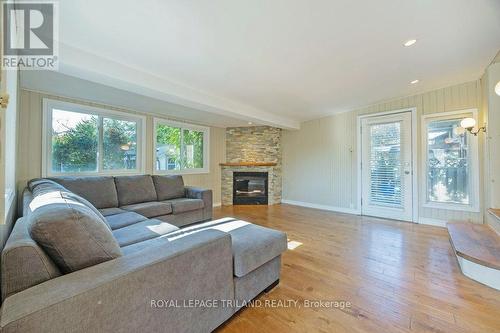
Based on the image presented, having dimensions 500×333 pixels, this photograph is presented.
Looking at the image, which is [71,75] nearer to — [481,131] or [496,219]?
[496,219]

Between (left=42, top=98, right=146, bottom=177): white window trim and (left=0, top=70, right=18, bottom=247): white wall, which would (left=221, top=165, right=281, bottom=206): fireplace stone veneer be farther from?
(left=0, top=70, right=18, bottom=247): white wall

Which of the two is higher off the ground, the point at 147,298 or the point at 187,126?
the point at 187,126

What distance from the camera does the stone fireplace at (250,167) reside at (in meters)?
5.90

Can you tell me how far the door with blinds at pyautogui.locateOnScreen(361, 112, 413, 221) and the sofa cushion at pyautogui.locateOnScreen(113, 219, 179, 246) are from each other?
4.14 meters

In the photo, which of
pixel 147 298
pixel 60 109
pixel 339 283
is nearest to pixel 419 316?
pixel 339 283

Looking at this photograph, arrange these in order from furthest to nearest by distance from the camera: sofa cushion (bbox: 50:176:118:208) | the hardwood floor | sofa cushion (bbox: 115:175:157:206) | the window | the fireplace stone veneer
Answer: the fireplace stone veneer → the window → sofa cushion (bbox: 115:175:157:206) → sofa cushion (bbox: 50:176:118:208) → the hardwood floor

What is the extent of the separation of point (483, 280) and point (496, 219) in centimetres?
119

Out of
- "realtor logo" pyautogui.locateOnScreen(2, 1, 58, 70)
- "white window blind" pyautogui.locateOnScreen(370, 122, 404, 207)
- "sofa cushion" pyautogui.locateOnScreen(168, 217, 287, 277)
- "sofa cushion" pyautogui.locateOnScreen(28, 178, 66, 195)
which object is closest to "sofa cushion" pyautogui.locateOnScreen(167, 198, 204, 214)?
"sofa cushion" pyautogui.locateOnScreen(28, 178, 66, 195)

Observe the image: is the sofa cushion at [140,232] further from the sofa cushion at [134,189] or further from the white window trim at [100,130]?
the white window trim at [100,130]

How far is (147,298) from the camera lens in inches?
41.2

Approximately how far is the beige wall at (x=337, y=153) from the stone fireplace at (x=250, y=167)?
48 centimetres

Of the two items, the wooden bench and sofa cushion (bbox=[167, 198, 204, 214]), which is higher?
sofa cushion (bbox=[167, 198, 204, 214])

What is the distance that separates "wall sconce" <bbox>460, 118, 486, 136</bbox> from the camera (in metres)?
3.17

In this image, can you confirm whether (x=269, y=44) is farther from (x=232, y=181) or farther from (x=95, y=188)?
(x=232, y=181)
